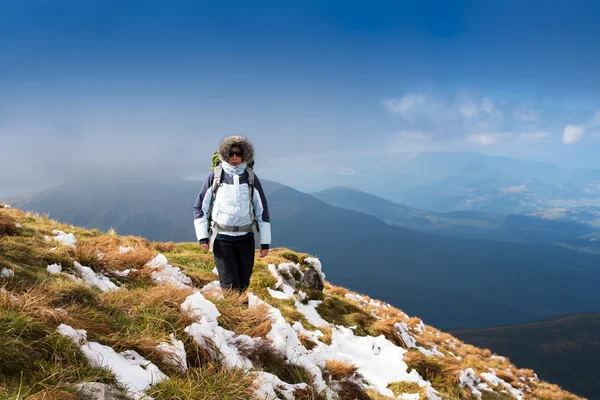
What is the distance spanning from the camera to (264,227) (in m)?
7.05

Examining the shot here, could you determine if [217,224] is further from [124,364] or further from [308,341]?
[124,364]

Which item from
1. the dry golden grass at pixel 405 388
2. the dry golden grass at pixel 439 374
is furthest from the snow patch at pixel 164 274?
the dry golden grass at pixel 439 374

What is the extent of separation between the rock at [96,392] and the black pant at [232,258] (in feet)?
12.8

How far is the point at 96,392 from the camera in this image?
2.62 metres

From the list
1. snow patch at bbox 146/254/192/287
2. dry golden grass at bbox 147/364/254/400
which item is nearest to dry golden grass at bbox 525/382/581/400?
snow patch at bbox 146/254/192/287

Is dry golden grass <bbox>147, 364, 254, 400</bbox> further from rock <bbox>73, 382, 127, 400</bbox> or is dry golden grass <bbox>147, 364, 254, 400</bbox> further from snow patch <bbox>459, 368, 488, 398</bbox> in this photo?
snow patch <bbox>459, 368, 488, 398</bbox>

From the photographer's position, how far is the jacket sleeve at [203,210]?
22.3 ft

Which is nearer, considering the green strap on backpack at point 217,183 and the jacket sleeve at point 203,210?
the green strap on backpack at point 217,183

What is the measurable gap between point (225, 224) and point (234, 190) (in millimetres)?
728

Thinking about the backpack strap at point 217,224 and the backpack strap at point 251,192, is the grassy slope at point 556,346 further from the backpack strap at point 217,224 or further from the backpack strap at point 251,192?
the backpack strap at point 217,224

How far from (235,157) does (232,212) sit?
1.16 metres

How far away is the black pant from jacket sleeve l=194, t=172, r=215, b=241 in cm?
41

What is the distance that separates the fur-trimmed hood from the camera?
6652 millimetres

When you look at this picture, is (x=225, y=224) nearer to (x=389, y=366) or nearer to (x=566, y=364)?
(x=389, y=366)
